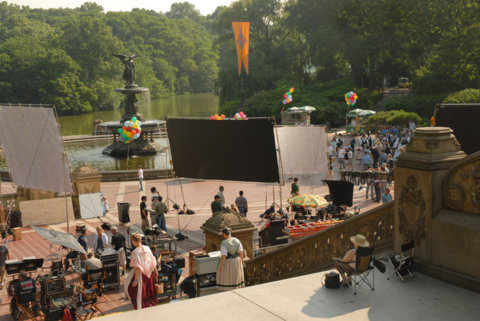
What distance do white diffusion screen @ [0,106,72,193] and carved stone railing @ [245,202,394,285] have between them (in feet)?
23.6

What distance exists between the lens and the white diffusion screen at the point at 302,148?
19.0 metres

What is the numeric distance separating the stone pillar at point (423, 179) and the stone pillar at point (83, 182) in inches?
594

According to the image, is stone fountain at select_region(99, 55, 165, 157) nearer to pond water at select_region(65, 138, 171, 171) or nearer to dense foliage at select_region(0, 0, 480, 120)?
pond water at select_region(65, 138, 171, 171)

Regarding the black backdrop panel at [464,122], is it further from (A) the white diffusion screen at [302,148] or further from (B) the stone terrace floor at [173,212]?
(B) the stone terrace floor at [173,212]

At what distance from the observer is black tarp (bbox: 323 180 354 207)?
17875mm

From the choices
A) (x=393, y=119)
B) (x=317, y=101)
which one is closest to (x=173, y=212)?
(x=393, y=119)

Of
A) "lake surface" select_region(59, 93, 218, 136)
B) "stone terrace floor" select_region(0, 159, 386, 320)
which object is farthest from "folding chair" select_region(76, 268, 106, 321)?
"lake surface" select_region(59, 93, 218, 136)

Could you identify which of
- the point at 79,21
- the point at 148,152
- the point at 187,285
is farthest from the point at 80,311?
the point at 79,21

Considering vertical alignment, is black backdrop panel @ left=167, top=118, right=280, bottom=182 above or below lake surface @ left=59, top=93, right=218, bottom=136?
below

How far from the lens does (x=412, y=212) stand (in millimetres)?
7984

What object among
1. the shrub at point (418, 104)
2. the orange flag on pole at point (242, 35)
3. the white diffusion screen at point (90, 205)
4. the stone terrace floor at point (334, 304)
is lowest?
the white diffusion screen at point (90, 205)

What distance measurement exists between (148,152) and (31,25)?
320 ft

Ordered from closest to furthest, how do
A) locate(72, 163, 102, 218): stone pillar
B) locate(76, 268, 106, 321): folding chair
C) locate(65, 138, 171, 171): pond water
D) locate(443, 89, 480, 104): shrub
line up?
1. locate(76, 268, 106, 321): folding chair
2. locate(72, 163, 102, 218): stone pillar
3. locate(65, 138, 171, 171): pond water
4. locate(443, 89, 480, 104): shrub

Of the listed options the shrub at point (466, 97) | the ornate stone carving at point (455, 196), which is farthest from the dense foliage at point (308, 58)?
the ornate stone carving at point (455, 196)
